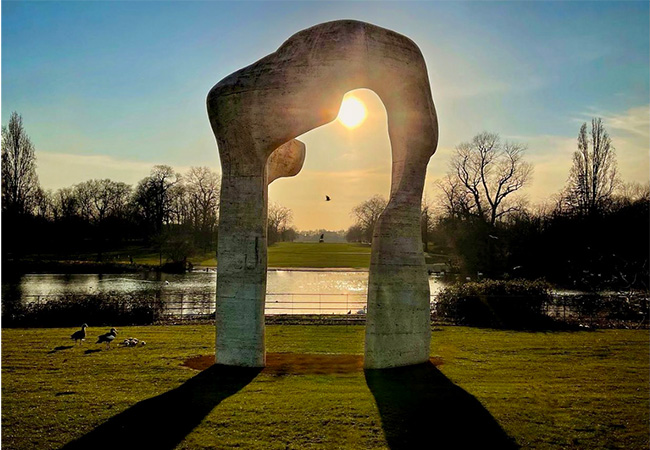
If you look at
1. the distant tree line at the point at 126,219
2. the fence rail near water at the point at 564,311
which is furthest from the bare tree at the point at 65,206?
the fence rail near water at the point at 564,311

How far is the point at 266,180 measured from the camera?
44.1ft

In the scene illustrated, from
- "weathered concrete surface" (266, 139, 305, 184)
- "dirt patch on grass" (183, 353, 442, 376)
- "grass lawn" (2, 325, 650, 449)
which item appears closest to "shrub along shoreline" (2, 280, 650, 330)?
"grass lawn" (2, 325, 650, 449)

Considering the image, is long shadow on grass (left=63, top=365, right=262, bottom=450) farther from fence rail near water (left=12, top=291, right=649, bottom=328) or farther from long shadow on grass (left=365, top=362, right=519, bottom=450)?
fence rail near water (left=12, top=291, right=649, bottom=328)

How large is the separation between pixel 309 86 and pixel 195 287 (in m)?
25.8

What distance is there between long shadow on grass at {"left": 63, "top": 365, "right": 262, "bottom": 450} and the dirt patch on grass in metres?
1.02

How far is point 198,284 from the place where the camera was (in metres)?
38.0

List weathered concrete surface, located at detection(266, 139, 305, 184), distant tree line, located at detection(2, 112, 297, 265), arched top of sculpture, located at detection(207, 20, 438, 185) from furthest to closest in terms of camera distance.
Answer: distant tree line, located at detection(2, 112, 297, 265) < weathered concrete surface, located at detection(266, 139, 305, 184) < arched top of sculpture, located at detection(207, 20, 438, 185)

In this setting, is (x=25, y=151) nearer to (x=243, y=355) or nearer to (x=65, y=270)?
(x=65, y=270)

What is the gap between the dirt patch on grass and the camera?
12680 mm

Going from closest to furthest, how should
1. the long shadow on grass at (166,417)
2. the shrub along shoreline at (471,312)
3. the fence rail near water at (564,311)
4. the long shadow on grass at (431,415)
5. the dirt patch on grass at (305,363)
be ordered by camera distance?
the long shadow on grass at (166,417)
the long shadow on grass at (431,415)
the dirt patch on grass at (305,363)
the shrub along shoreline at (471,312)
the fence rail near water at (564,311)

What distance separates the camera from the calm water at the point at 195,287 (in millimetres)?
29578

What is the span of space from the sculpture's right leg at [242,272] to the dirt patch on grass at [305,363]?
52 cm

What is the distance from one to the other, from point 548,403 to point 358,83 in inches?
314

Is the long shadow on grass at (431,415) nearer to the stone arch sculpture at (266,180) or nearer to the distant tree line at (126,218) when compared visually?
the stone arch sculpture at (266,180)
